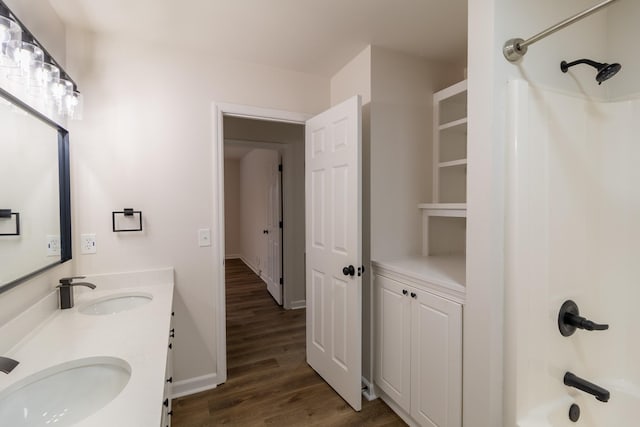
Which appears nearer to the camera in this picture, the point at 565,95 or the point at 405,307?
the point at 565,95

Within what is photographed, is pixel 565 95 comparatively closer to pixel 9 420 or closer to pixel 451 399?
pixel 451 399

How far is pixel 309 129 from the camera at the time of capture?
2.36 m

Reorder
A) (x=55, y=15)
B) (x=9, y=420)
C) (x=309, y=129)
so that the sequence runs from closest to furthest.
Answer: (x=9, y=420) < (x=55, y=15) < (x=309, y=129)

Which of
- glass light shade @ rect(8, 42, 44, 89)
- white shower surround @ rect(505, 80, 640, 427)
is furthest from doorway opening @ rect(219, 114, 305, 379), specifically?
white shower surround @ rect(505, 80, 640, 427)

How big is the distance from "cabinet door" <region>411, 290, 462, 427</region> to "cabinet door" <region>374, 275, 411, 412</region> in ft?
0.17

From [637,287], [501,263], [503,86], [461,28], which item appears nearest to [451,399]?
[501,263]

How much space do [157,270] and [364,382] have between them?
166cm

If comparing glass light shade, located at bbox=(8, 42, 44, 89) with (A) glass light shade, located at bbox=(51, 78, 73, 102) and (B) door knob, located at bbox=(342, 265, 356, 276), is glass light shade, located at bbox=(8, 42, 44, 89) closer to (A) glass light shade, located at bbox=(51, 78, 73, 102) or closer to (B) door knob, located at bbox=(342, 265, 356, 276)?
(A) glass light shade, located at bbox=(51, 78, 73, 102)

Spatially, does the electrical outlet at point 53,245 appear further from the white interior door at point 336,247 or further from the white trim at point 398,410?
the white trim at point 398,410

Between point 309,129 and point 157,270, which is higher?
point 309,129

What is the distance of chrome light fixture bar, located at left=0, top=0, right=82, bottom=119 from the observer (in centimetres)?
105

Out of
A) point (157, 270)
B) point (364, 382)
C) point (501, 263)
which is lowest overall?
point (364, 382)

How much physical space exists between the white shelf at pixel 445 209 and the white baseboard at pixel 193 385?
201cm

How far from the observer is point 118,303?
1781 millimetres
